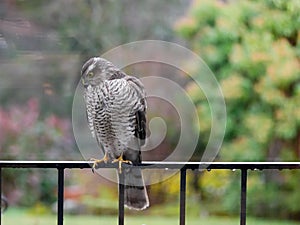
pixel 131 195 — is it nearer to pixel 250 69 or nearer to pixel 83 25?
pixel 83 25

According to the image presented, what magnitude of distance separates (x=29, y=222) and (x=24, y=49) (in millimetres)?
860

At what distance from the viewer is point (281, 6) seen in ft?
8.65

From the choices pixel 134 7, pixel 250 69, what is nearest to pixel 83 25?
pixel 134 7

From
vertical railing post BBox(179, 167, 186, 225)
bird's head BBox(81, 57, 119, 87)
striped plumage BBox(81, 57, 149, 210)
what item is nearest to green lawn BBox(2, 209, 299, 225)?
striped plumage BBox(81, 57, 149, 210)

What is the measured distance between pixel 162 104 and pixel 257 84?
562 mm

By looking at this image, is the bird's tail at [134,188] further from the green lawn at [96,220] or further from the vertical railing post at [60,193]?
the green lawn at [96,220]

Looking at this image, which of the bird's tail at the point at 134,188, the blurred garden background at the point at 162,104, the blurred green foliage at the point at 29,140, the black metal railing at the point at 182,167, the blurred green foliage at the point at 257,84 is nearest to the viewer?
the black metal railing at the point at 182,167

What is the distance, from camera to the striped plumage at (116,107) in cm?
137

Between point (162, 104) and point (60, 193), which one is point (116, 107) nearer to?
point (60, 193)

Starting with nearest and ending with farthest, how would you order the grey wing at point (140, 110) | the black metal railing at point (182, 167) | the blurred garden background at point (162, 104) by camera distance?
the black metal railing at point (182, 167)
the grey wing at point (140, 110)
the blurred garden background at point (162, 104)

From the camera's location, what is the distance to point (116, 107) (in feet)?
4.58

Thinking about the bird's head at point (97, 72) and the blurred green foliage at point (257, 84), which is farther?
the blurred green foliage at point (257, 84)

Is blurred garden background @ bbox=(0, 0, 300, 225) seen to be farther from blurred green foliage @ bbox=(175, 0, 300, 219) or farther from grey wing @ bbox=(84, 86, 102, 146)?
grey wing @ bbox=(84, 86, 102, 146)

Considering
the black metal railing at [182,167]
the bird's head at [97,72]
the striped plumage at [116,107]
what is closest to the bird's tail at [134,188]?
the striped plumage at [116,107]
